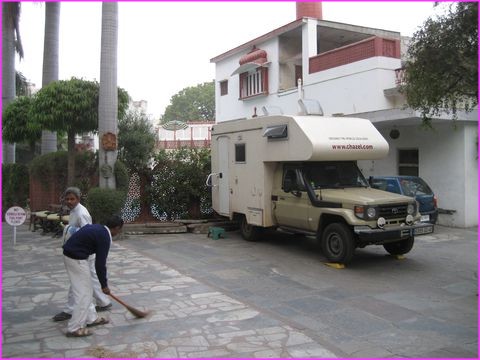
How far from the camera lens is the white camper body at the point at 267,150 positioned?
9.52 m

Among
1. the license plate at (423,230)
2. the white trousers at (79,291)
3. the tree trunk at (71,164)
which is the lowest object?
the white trousers at (79,291)

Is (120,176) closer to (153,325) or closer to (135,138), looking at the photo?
(135,138)

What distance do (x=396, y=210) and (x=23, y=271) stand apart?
669cm

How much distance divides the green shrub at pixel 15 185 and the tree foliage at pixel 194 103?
49138mm

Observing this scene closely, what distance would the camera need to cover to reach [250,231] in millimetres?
11781

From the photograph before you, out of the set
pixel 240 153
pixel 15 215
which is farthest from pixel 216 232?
pixel 15 215

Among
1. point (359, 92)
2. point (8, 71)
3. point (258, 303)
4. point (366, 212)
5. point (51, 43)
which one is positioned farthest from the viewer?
point (8, 71)

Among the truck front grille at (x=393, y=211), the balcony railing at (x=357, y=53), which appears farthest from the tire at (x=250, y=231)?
the balcony railing at (x=357, y=53)

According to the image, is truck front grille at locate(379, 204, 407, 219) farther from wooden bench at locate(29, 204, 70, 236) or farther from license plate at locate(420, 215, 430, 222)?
wooden bench at locate(29, 204, 70, 236)

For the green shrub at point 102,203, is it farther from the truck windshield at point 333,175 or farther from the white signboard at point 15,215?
the truck windshield at point 333,175

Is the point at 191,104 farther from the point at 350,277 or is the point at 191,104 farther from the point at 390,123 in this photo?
the point at 350,277

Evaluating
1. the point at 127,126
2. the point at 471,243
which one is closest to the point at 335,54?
the point at 127,126

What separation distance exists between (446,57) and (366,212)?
2.82 m

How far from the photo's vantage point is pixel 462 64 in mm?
6977
